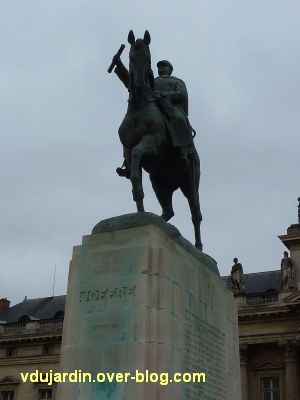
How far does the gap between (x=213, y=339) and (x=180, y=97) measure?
3634mm

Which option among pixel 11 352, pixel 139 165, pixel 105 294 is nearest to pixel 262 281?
pixel 11 352

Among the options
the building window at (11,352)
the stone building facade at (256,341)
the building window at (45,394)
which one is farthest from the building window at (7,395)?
the building window at (11,352)

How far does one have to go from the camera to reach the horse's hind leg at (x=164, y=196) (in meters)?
10.5

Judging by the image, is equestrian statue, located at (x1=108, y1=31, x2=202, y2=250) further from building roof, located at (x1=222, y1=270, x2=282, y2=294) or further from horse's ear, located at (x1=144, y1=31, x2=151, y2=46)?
building roof, located at (x1=222, y1=270, x2=282, y2=294)

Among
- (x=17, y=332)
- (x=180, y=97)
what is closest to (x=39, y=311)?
(x=17, y=332)

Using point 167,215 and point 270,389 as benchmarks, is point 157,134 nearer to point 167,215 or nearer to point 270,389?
point 167,215

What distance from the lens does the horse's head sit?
362 inches

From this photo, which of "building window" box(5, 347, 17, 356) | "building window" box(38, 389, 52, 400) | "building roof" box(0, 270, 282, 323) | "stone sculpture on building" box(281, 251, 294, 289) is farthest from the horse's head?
"building window" box(5, 347, 17, 356)

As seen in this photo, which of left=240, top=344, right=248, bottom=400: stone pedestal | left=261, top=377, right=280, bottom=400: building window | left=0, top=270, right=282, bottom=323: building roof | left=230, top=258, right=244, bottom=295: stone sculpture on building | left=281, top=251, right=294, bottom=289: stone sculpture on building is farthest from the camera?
left=0, top=270, right=282, bottom=323: building roof

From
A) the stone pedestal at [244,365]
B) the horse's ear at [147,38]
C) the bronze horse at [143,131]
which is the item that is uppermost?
the stone pedestal at [244,365]

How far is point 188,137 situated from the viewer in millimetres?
9820

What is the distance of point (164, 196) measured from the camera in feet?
34.6

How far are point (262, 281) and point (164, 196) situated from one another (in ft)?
138

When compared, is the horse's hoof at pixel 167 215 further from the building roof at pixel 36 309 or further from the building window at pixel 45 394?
the building roof at pixel 36 309
